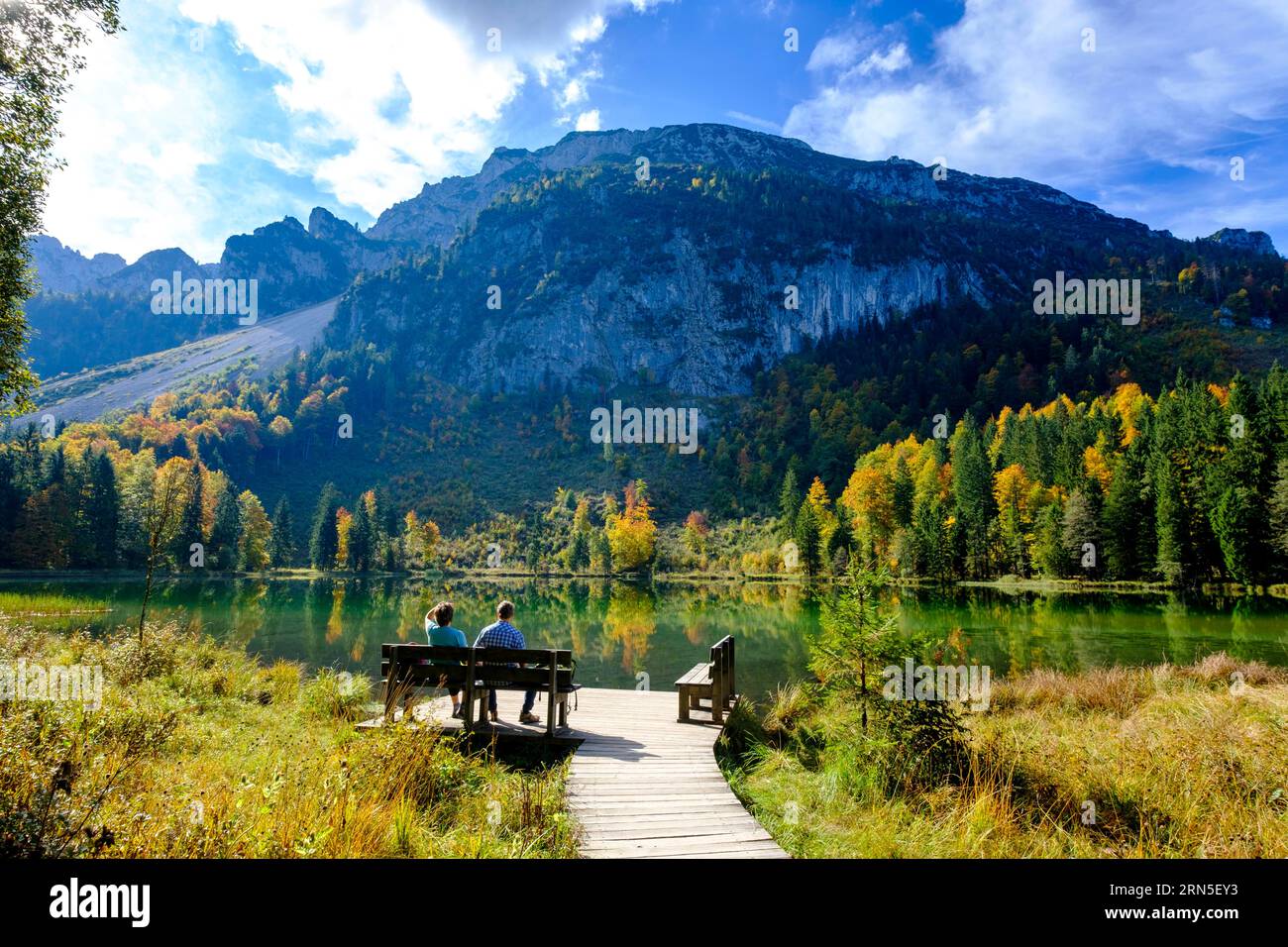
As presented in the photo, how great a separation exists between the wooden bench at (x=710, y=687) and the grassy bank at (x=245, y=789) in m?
2.60

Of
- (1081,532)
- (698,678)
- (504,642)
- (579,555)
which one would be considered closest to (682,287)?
(579,555)

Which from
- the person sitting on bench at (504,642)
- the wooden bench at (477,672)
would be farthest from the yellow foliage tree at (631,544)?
the wooden bench at (477,672)

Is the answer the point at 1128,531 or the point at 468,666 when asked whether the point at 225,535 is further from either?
the point at 1128,531

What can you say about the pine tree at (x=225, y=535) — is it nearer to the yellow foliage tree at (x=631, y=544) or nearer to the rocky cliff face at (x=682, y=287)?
the yellow foliage tree at (x=631, y=544)

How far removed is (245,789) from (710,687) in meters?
6.51

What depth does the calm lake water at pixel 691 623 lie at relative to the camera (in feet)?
62.8

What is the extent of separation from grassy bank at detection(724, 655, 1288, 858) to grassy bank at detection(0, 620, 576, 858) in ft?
9.05

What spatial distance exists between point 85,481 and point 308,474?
6435cm

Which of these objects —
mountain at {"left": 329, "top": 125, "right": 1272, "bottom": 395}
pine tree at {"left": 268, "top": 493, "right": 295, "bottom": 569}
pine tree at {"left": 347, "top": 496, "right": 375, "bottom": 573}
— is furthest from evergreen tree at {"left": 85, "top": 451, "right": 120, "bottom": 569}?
mountain at {"left": 329, "top": 125, "right": 1272, "bottom": 395}

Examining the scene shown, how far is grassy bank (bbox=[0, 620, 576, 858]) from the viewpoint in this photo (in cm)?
346

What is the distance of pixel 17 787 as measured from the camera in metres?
3.59

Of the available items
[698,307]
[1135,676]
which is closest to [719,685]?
[1135,676]

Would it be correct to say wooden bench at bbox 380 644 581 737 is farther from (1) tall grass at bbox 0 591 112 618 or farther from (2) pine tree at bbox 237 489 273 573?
(2) pine tree at bbox 237 489 273 573
